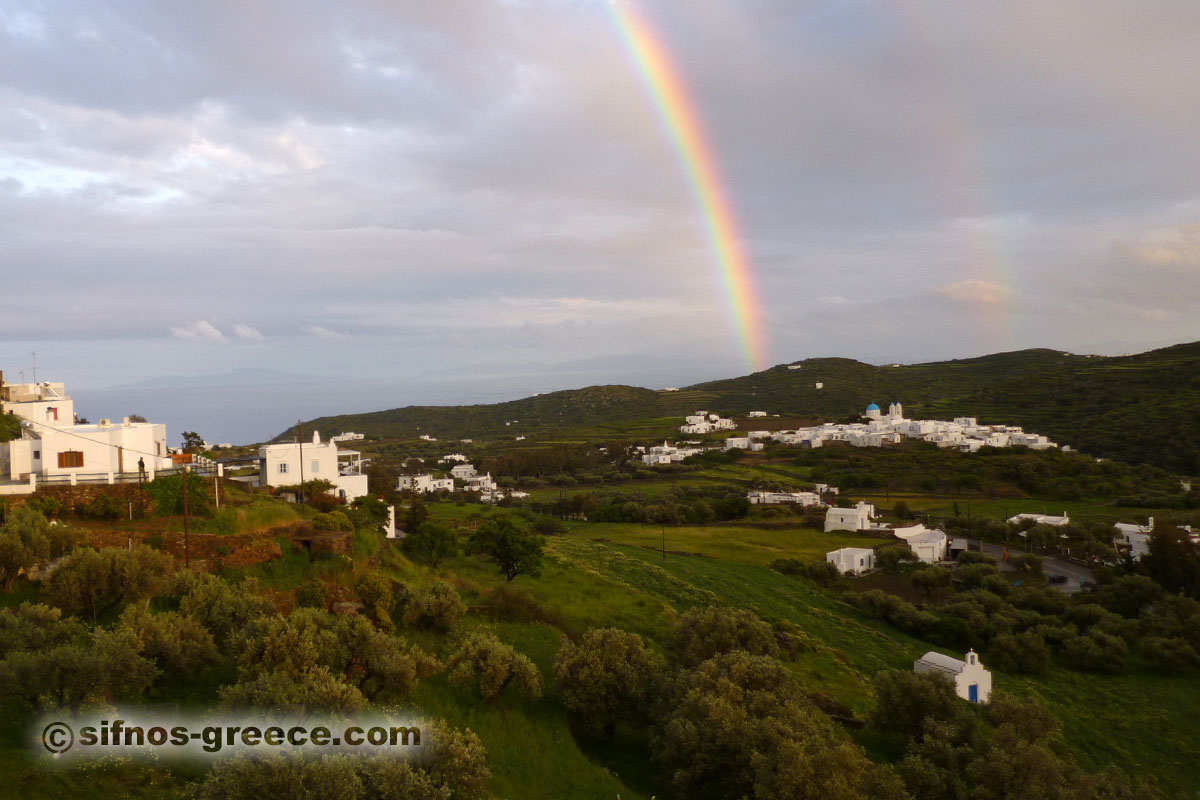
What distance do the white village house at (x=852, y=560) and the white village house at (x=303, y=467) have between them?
994 inches

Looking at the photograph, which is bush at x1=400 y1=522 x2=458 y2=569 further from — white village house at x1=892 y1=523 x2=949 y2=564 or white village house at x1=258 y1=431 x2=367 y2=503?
white village house at x1=892 y1=523 x2=949 y2=564

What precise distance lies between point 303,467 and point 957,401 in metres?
110

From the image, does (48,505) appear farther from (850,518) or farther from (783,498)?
(783,498)

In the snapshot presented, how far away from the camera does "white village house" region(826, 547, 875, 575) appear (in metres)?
40.1

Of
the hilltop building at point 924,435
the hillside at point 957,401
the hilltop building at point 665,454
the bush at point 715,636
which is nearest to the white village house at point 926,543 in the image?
the bush at point 715,636

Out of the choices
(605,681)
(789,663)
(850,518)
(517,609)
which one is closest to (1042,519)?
(850,518)

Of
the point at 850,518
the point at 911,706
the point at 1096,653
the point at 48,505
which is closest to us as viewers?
the point at 911,706

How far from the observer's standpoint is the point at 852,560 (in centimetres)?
4062

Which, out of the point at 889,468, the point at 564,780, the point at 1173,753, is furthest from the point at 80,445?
the point at 889,468

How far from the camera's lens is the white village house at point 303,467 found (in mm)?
31328

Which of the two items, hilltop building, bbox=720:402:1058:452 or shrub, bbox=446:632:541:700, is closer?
shrub, bbox=446:632:541:700

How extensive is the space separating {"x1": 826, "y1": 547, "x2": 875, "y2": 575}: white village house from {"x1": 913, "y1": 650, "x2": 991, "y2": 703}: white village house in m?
16.6

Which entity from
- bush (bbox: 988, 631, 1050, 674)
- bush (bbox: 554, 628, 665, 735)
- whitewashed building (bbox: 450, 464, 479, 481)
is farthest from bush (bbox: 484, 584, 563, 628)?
whitewashed building (bbox: 450, 464, 479, 481)

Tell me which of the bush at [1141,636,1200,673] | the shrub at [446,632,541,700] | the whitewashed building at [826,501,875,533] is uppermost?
the shrub at [446,632,541,700]
